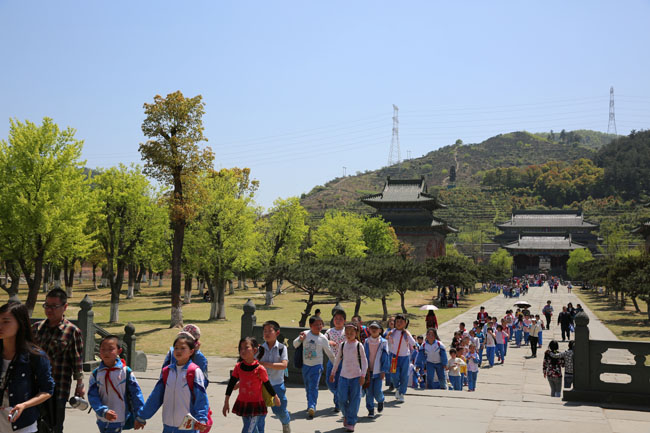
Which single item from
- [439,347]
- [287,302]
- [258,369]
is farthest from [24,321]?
[287,302]

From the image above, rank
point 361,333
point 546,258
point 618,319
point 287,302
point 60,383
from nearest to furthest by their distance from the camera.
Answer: point 60,383 → point 361,333 → point 618,319 → point 287,302 → point 546,258

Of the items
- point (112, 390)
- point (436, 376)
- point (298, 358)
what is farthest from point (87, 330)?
point (112, 390)

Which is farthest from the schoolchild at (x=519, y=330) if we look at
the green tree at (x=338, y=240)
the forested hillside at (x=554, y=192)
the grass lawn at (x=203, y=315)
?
the forested hillside at (x=554, y=192)

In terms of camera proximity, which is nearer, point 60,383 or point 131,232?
point 60,383

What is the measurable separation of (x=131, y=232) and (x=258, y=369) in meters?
28.7

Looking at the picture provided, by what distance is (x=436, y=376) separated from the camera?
13.3 metres

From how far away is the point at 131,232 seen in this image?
33.3 metres

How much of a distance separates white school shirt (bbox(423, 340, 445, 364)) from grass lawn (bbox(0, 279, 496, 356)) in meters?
8.85

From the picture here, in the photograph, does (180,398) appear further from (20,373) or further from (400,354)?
(400,354)

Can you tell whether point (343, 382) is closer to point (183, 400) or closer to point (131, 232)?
point (183, 400)

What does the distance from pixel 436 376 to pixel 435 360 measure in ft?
2.40

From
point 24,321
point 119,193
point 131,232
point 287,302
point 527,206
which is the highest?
point 527,206

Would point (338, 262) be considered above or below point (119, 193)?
below

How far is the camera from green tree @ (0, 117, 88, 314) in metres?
24.7
